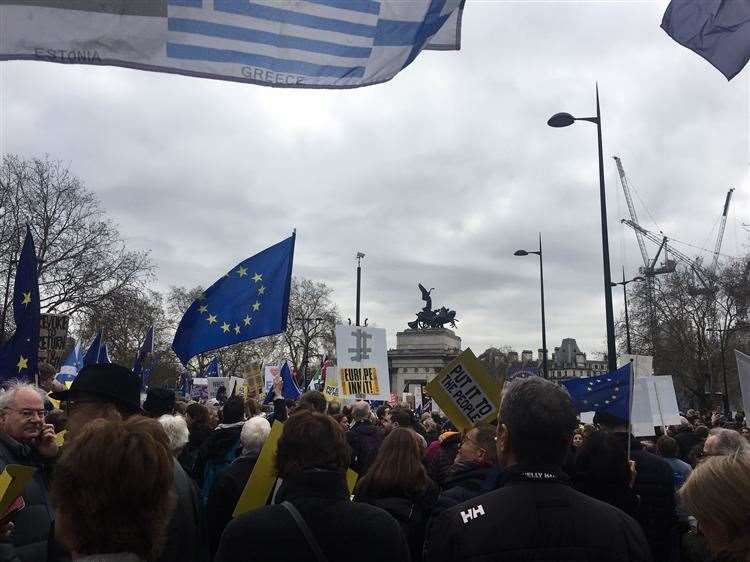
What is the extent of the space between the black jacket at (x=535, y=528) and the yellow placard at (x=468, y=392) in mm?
3929

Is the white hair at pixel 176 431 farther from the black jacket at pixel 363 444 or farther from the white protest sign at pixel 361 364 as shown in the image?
the white protest sign at pixel 361 364

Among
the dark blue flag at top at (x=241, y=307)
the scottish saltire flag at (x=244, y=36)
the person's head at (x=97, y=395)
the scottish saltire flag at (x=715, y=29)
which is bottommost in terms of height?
the person's head at (x=97, y=395)

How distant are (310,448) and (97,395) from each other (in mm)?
1515

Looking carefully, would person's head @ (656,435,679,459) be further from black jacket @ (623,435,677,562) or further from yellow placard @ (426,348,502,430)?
yellow placard @ (426,348,502,430)

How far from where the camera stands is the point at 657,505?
5.37m

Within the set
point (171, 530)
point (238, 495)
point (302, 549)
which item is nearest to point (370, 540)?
point (302, 549)

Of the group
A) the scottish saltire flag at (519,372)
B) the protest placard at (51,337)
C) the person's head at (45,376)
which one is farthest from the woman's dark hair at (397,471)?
the protest placard at (51,337)

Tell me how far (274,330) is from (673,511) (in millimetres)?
4264

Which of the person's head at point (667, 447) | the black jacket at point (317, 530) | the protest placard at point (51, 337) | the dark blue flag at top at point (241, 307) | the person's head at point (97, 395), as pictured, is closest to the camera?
the black jacket at point (317, 530)

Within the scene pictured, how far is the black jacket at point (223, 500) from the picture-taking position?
471cm

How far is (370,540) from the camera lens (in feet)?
9.09

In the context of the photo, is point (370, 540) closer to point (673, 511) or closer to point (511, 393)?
point (511, 393)

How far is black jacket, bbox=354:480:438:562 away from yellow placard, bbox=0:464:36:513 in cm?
215

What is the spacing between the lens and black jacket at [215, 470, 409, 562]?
262cm
